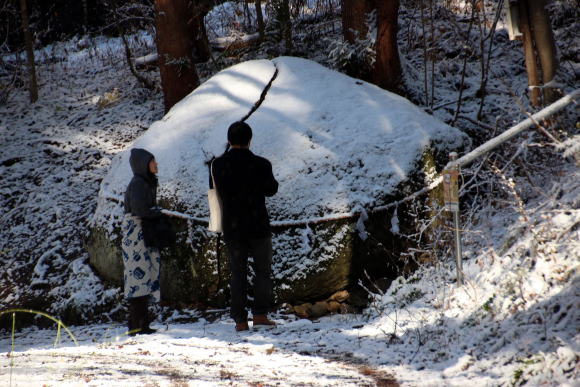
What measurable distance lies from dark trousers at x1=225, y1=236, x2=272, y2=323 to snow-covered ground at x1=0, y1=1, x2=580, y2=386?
0.24 metres

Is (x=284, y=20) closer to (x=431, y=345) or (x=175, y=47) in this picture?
(x=175, y=47)

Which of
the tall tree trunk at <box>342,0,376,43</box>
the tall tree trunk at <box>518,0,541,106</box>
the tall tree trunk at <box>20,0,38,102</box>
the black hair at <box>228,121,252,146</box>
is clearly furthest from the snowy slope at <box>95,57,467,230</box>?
the tall tree trunk at <box>20,0,38,102</box>

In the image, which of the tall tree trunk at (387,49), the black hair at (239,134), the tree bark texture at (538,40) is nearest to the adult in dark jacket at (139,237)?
Answer: the black hair at (239,134)

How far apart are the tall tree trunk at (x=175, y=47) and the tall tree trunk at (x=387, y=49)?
3.40m

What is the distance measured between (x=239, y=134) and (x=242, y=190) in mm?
527

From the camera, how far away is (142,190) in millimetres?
5676

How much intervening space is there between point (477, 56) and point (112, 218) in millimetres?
7756

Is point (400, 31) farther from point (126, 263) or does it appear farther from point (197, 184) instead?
point (126, 263)

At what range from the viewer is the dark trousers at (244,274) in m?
5.55

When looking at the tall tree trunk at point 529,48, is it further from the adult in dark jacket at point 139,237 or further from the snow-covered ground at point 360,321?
the adult in dark jacket at point 139,237

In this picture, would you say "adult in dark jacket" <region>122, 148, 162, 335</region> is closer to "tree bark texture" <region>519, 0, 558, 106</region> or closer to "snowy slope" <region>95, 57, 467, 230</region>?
"snowy slope" <region>95, 57, 467, 230</region>

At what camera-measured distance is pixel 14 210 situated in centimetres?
962

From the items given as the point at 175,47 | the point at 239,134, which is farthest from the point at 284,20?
the point at 239,134

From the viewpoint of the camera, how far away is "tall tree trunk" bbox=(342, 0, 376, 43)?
9273 mm
